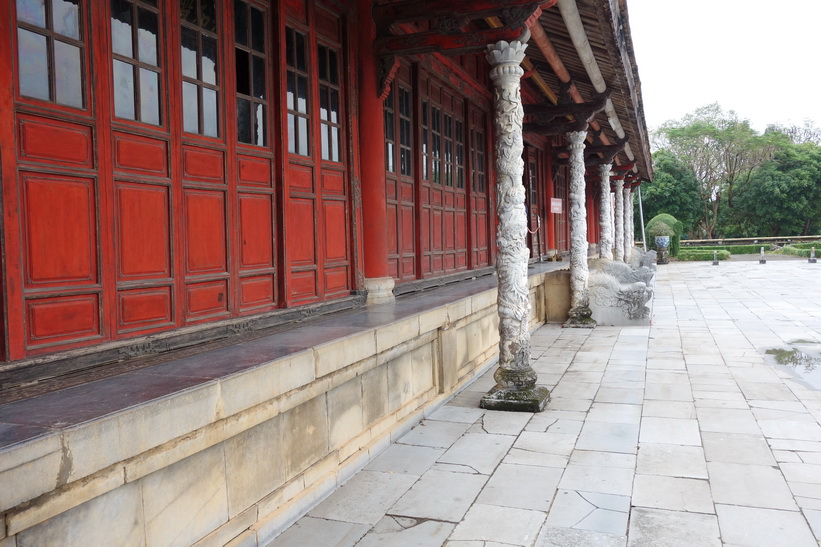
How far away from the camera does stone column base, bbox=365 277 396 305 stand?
6.65 m

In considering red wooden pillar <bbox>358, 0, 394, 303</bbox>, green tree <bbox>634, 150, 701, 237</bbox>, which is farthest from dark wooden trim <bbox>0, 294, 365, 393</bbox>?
green tree <bbox>634, 150, 701, 237</bbox>

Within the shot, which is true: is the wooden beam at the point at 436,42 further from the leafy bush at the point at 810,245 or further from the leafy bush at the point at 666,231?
the leafy bush at the point at 810,245

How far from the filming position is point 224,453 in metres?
3.16

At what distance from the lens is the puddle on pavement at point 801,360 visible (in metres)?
7.06

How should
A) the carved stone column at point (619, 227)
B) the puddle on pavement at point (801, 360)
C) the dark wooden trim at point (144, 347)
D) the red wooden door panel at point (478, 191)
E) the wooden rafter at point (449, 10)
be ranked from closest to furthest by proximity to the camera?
the dark wooden trim at point (144, 347)
the wooden rafter at point (449, 10)
the puddle on pavement at point (801, 360)
the red wooden door panel at point (478, 191)
the carved stone column at point (619, 227)

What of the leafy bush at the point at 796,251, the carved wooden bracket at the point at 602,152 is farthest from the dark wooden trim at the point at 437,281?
the leafy bush at the point at 796,251

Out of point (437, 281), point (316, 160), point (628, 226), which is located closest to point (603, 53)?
point (437, 281)

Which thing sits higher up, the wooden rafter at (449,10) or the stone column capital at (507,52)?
the wooden rafter at (449,10)

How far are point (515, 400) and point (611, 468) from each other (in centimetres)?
159

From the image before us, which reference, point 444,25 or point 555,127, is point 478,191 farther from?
point 444,25

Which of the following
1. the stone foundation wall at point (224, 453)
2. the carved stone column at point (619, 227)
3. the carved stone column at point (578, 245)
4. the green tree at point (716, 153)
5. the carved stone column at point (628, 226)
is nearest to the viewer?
the stone foundation wall at point (224, 453)

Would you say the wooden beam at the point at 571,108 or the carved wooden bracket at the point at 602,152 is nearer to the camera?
the wooden beam at the point at 571,108

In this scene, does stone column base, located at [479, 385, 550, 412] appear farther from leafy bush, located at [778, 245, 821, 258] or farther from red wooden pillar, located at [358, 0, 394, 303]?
leafy bush, located at [778, 245, 821, 258]

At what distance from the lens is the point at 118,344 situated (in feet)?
12.4
